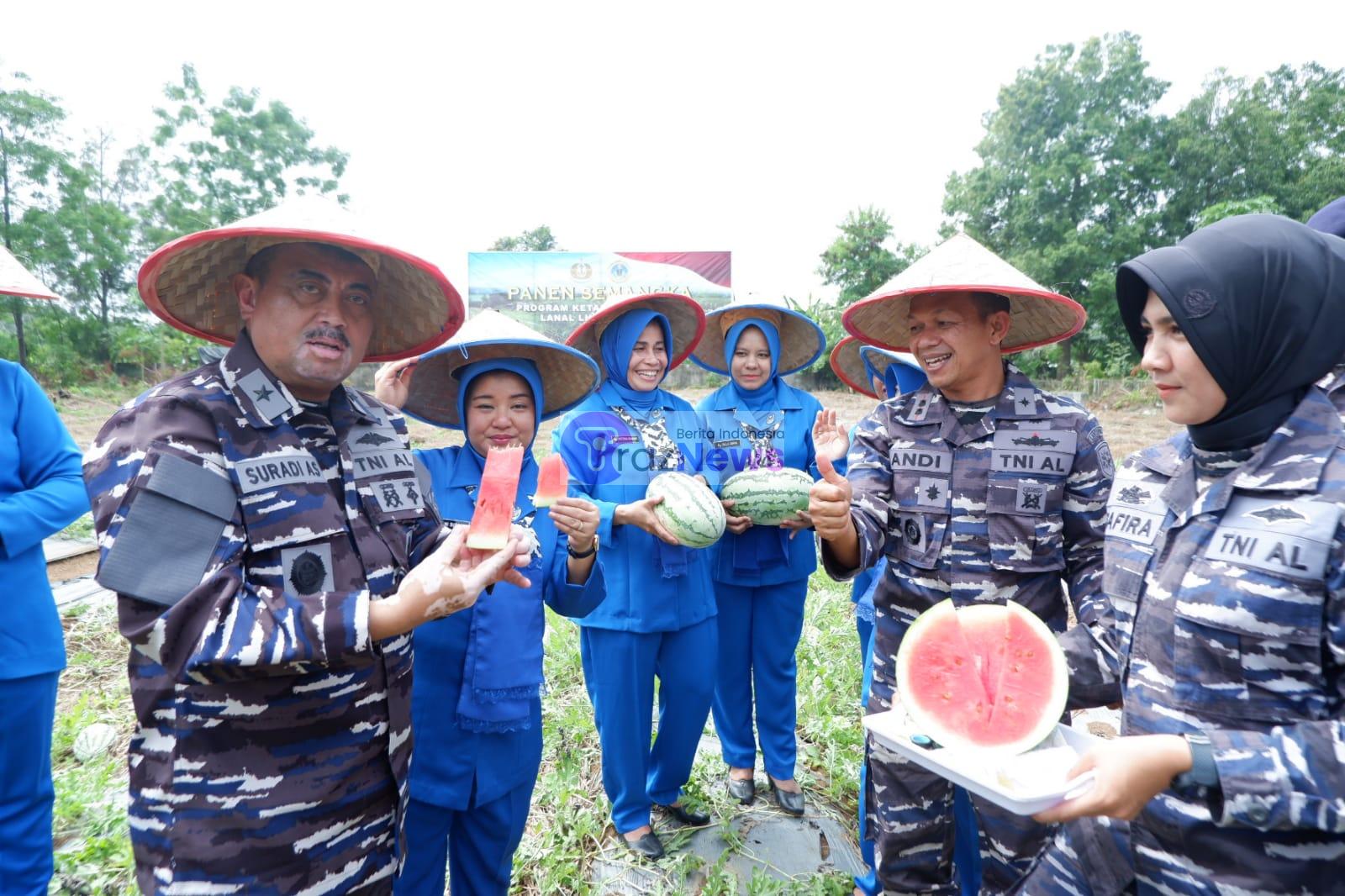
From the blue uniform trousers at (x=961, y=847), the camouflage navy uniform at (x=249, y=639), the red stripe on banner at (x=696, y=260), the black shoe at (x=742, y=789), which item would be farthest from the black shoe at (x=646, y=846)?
the red stripe on banner at (x=696, y=260)

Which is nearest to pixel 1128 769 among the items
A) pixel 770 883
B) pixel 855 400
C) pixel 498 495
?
pixel 498 495

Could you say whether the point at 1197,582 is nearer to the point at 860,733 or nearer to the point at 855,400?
the point at 860,733

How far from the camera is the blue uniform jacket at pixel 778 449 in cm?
425

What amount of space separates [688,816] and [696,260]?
25.1 meters

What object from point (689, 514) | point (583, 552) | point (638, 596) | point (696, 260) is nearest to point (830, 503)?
point (689, 514)

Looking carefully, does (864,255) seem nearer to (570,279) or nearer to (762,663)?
(570,279)

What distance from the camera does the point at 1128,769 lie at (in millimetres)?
1605

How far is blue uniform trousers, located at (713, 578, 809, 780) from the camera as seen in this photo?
14.2 ft

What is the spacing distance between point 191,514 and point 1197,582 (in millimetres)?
2636

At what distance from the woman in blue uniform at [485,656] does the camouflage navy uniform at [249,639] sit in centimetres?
45

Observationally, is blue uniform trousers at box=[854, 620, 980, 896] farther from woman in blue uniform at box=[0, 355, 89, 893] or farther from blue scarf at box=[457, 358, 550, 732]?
woman in blue uniform at box=[0, 355, 89, 893]

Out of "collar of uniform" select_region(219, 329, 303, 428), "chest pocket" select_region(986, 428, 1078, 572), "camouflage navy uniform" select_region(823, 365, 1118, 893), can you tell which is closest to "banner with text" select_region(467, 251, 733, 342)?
"camouflage navy uniform" select_region(823, 365, 1118, 893)

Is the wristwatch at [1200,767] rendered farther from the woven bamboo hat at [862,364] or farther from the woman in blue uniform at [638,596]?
the woven bamboo hat at [862,364]

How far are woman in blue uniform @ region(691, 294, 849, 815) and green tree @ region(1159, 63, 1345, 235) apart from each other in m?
32.9
